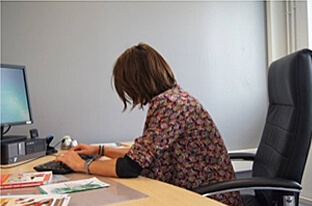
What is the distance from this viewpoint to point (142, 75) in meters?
1.44

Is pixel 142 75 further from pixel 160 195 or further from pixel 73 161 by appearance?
pixel 160 195

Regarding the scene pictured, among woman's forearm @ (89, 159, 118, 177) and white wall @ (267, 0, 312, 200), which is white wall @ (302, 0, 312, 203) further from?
woman's forearm @ (89, 159, 118, 177)

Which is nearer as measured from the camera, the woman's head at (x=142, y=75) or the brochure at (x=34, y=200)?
the brochure at (x=34, y=200)

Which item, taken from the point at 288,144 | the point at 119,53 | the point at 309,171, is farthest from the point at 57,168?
the point at 309,171

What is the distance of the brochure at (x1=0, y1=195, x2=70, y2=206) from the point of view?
955 mm

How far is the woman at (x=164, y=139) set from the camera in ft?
4.16

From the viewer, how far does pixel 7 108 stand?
1804 mm

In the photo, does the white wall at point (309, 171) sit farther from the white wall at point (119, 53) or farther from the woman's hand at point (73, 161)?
the woman's hand at point (73, 161)

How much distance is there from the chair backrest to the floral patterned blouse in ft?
0.68

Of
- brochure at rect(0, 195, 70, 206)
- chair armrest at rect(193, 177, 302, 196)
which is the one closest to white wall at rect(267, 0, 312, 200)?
chair armrest at rect(193, 177, 302, 196)

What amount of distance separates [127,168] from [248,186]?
45 cm

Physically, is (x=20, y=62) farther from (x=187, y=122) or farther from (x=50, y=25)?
(x=187, y=122)

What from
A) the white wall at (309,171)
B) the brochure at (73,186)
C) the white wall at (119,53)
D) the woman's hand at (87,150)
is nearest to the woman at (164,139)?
the brochure at (73,186)

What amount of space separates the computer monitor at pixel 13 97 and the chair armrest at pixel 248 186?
1.10m
